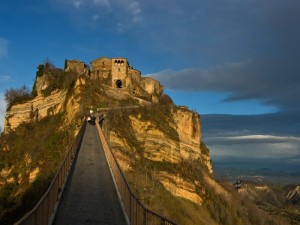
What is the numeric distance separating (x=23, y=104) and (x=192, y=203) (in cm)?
3473

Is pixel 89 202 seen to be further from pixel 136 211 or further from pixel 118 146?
pixel 118 146

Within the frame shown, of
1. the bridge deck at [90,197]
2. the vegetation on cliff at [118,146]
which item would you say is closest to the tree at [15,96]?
the vegetation on cliff at [118,146]

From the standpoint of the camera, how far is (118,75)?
96.3 meters

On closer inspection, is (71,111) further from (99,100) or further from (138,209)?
(138,209)

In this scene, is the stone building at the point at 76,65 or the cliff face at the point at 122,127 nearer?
the cliff face at the point at 122,127

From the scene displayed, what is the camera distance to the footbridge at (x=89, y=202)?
12953 millimetres

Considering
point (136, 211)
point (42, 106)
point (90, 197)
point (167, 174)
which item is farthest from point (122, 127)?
point (136, 211)

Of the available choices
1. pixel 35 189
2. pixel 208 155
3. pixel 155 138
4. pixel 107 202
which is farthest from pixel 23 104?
pixel 107 202

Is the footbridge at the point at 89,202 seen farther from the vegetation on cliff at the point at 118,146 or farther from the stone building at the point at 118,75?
the stone building at the point at 118,75

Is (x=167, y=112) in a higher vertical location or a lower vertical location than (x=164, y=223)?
higher

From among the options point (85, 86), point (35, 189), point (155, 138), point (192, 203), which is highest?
point (85, 86)

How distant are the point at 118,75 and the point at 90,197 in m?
78.7

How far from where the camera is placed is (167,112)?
272 feet

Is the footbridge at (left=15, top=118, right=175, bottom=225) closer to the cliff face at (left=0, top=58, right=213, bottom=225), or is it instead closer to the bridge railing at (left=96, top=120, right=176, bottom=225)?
the bridge railing at (left=96, top=120, right=176, bottom=225)
